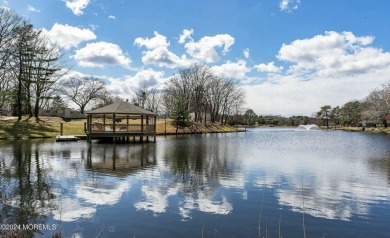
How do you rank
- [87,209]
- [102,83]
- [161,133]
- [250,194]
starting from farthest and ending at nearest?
[102,83] → [161,133] → [250,194] → [87,209]

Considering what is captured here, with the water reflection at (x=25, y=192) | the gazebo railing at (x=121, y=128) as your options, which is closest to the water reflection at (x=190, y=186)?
the water reflection at (x=25, y=192)

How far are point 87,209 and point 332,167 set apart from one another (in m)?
14.2

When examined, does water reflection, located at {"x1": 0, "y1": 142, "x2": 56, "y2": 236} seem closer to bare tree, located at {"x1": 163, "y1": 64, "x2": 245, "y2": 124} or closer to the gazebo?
the gazebo

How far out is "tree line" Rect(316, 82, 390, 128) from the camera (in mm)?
72619

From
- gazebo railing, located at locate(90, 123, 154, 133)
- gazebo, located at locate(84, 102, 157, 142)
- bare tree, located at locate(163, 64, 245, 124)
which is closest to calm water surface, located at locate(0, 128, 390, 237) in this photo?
gazebo, located at locate(84, 102, 157, 142)

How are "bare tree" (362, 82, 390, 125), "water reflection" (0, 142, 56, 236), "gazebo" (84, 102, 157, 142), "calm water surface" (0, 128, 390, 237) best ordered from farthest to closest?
1. "bare tree" (362, 82, 390, 125)
2. "gazebo" (84, 102, 157, 142)
3. "water reflection" (0, 142, 56, 236)
4. "calm water surface" (0, 128, 390, 237)

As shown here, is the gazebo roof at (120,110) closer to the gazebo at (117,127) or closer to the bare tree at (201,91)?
the gazebo at (117,127)

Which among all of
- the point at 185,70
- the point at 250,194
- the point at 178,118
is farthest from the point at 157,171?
the point at 185,70

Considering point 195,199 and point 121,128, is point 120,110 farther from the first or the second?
point 195,199

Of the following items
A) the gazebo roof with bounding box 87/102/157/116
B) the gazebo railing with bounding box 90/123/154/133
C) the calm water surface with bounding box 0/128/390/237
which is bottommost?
the calm water surface with bounding box 0/128/390/237

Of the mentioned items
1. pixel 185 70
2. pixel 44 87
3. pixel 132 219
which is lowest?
pixel 132 219

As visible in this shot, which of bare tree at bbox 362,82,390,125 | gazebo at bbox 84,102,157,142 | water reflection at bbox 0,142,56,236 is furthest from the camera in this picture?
bare tree at bbox 362,82,390,125

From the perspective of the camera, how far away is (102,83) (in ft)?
274

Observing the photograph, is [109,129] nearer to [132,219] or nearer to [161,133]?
[161,133]
